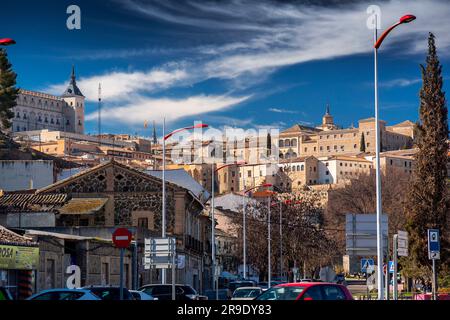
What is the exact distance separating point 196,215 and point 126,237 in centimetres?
4499

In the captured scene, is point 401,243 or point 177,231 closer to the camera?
point 401,243

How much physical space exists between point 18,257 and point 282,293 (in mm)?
13959

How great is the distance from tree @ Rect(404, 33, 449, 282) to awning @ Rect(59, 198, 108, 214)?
18.9 m

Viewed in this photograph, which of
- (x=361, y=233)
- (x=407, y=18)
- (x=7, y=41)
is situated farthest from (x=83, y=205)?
(x=407, y=18)

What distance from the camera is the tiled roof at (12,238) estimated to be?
32.7 m

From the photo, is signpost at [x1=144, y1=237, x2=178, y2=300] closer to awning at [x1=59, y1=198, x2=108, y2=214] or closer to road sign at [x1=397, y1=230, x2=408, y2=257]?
road sign at [x1=397, y1=230, x2=408, y2=257]

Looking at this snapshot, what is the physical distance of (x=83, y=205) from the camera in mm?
55531

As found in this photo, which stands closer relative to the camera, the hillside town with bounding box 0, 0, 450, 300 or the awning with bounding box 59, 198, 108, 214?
the hillside town with bounding box 0, 0, 450, 300

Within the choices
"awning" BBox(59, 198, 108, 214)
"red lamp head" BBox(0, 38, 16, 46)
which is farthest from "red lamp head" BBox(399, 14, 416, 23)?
"awning" BBox(59, 198, 108, 214)

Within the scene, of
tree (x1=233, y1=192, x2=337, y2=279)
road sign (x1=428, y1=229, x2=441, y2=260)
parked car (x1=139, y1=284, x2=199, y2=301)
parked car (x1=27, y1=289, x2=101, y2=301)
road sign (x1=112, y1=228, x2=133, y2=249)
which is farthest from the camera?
tree (x1=233, y1=192, x2=337, y2=279)

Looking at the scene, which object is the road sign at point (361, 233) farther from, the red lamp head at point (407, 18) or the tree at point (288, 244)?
the tree at point (288, 244)

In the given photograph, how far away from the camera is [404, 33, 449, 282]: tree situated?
56.8m

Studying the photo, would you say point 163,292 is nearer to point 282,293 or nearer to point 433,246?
point 433,246
